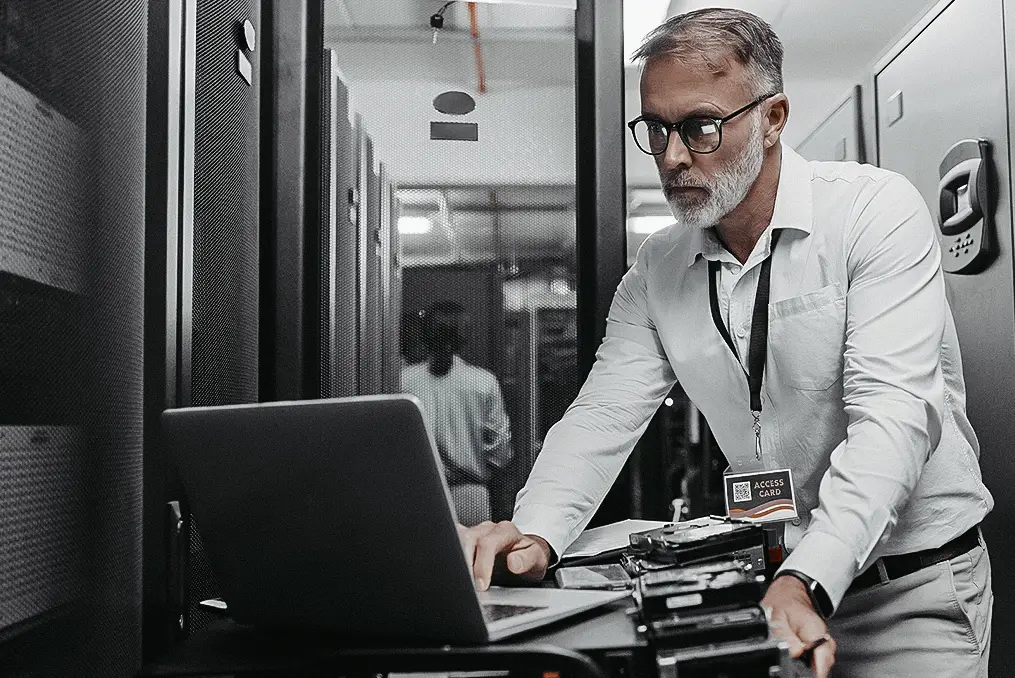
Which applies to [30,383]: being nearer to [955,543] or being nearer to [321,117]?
[321,117]

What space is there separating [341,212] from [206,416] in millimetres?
1037

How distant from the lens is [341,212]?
5.86ft

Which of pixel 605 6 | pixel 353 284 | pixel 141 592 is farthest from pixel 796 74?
pixel 141 592

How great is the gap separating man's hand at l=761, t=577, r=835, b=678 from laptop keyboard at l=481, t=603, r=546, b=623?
21 cm

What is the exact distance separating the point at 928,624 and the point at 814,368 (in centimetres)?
42

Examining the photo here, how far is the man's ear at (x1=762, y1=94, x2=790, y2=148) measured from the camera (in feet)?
4.91

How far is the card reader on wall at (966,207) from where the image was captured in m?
2.02

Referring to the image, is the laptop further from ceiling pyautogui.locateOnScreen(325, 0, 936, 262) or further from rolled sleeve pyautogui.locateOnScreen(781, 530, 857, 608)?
ceiling pyautogui.locateOnScreen(325, 0, 936, 262)

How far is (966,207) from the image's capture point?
82.0 inches

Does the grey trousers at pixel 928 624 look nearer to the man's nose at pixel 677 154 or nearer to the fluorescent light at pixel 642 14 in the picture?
the man's nose at pixel 677 154

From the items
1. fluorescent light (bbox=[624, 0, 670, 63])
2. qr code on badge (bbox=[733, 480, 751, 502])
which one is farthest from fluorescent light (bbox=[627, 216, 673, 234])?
qr code on badge (bbox=[733, 480, 751, 502])

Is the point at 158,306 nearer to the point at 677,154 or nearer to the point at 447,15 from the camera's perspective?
the point at 677,154

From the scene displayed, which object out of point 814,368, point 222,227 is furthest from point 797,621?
point 222,227

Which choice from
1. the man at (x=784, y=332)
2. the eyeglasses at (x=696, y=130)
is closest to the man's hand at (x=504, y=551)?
the man at (x=784, y=332)
